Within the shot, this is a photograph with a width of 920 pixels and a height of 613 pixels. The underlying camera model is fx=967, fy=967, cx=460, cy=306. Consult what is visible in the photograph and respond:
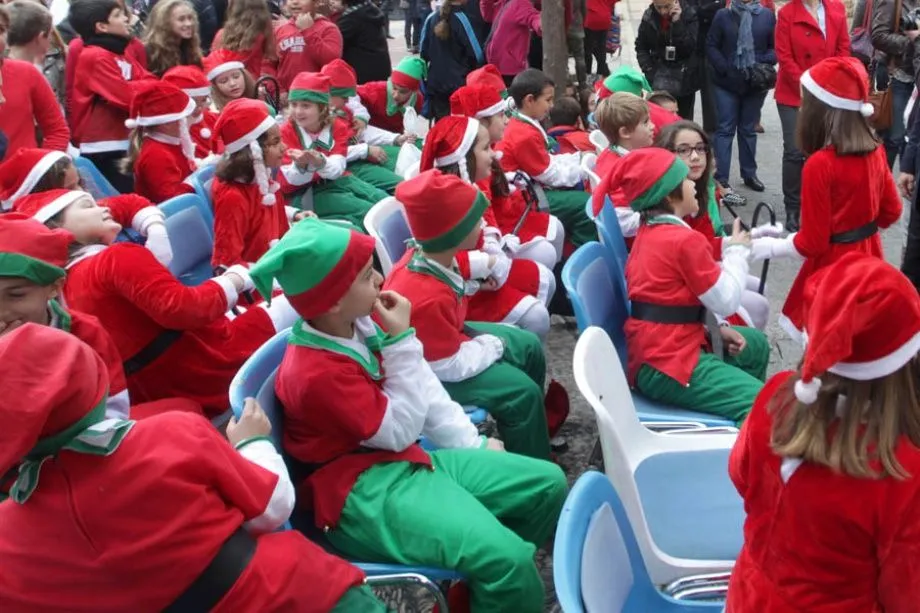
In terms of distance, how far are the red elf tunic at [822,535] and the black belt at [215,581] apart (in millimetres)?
1006

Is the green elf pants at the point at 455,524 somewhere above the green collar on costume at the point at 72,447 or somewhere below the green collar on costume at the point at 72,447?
below

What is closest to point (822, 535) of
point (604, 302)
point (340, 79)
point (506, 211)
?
point (604, 302)

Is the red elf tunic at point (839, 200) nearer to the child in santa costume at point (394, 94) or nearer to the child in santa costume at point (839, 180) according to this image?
the child in santa costume at point (839, 180)

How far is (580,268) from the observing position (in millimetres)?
3510

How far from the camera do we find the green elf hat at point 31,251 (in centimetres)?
253

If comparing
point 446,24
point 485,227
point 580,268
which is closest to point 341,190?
point 485,227

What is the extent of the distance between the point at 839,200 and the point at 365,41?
5258 mm

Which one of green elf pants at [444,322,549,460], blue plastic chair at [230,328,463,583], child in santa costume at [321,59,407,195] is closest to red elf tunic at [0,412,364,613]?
blue plastic chair at [230,328,463,583]

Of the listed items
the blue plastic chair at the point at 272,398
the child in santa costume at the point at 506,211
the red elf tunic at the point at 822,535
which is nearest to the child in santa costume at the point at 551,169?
the child in santa costume at the point at 506,211

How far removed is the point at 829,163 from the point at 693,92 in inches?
178

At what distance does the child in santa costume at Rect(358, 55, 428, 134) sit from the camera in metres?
7.29

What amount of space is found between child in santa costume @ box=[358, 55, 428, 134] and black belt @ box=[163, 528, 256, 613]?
5.75 m

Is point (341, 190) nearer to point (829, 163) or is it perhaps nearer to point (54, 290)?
point (829, 163)

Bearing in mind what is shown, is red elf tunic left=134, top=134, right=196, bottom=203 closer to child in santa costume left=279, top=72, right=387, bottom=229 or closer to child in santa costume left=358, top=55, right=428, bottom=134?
child in santa costume left=279, top=72, right=387, bottom=229
